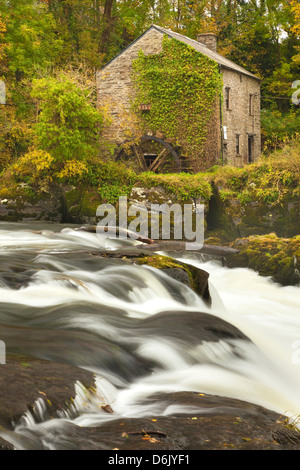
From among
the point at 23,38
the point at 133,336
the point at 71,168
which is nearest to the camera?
the point at 133,336

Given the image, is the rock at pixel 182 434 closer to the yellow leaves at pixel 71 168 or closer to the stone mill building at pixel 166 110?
the yellow leaves at pixel 71 168

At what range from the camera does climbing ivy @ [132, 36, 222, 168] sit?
27.8m

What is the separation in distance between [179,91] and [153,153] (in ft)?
10.9

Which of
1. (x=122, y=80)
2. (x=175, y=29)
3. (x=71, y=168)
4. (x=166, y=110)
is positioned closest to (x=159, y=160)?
(x=166, y=110)

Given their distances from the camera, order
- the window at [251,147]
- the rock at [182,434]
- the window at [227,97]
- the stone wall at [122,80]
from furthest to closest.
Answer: the window at [251,147] → the window at [227,97] → the stone wall at [122,80] → the rock at [182,434]

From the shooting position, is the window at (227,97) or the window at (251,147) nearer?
the window at (227,97)

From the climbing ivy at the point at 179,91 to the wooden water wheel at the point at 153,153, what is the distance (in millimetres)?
617

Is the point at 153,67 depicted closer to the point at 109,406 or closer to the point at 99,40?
the point at 99,40

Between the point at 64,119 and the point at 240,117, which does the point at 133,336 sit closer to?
the point at 64,119

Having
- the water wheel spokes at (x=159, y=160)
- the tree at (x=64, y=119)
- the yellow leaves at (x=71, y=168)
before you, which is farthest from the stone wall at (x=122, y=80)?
the yellow leaves at (x=71, y=168)

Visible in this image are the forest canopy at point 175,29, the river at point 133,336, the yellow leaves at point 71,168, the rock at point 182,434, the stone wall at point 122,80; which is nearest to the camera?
the rock at point 182,434

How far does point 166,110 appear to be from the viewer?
28.6 metres

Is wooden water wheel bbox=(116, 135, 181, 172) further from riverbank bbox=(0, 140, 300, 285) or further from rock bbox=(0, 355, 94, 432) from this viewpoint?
rock bbox=(0, 355, 94, 432)

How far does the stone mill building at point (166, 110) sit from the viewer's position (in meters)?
27.9
